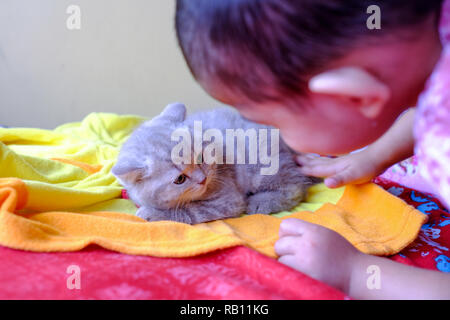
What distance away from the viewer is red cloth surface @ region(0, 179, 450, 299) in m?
0.65

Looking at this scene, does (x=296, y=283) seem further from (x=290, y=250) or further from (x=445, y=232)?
(x=445, y=232)

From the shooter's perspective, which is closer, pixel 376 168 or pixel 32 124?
pixel 376 168

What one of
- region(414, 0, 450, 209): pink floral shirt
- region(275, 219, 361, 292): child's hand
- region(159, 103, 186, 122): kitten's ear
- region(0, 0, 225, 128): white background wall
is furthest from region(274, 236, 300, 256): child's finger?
region(0, 0, 225, 128): white background wall

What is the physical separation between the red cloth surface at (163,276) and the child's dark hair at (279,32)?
0.34 meters

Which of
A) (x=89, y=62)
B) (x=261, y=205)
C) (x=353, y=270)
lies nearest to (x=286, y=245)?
(x=353, y=270)

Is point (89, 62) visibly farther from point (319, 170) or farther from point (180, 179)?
point (319, 170)

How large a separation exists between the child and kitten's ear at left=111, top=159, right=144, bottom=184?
0.51 m

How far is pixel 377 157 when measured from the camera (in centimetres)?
103

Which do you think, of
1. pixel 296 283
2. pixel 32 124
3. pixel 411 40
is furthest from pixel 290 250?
pixel 32 124

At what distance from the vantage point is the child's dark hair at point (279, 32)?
0.48 m

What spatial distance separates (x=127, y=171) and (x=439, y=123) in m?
0.79

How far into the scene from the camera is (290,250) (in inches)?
30.5

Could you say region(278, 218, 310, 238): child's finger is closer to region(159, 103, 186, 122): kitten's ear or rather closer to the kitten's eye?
the kitten's eye
